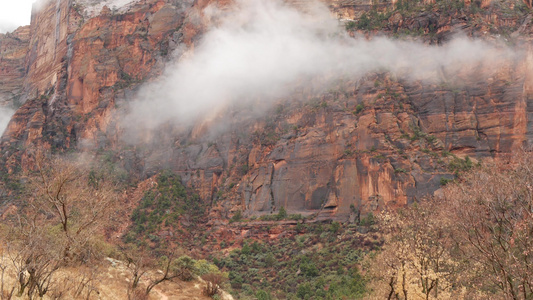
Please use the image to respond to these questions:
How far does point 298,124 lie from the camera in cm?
10725

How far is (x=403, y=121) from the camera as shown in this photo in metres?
95.2

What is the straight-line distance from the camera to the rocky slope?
89062 millimetres

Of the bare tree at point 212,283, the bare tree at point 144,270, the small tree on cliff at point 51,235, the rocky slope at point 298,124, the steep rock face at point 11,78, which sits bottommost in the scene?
the bare tree at point 212,283

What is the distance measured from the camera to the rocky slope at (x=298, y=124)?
292 ft

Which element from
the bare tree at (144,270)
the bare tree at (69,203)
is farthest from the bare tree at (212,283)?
the bare tree at (69,203)

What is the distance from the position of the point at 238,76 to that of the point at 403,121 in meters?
55.1

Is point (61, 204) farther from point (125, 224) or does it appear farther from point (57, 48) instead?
point (57, 48)

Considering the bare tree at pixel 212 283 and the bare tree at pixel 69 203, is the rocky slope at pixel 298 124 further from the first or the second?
the bare tree at pixel 69 203

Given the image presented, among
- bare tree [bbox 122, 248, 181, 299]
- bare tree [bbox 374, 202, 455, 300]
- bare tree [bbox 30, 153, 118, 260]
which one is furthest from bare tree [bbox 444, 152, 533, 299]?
bare tree [bbox 30, 153, 118, 260]

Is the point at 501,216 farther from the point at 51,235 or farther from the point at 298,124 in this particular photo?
the point at 298,124

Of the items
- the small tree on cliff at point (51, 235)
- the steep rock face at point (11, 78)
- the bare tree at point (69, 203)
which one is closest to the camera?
the small tree on cliff at point (51, 235)

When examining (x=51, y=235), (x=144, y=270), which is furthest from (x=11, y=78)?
(x=51, y=235)

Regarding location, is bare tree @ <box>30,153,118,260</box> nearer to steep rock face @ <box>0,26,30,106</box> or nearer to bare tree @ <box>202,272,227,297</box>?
bare tree @ <box>202,272,227,297</box>

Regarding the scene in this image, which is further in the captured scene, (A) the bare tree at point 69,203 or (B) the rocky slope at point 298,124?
(B) the rocky slope at point 298,124
